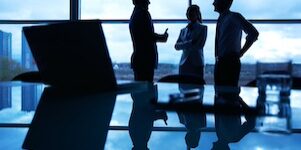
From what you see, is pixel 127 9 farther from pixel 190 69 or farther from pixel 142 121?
pixel 142 121

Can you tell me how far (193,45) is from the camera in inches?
115

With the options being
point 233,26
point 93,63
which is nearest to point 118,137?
point 93,63

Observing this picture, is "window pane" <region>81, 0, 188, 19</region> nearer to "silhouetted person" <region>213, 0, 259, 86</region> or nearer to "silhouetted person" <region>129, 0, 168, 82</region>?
"silhouetted person" <region>129, 0, 168, 82</region>

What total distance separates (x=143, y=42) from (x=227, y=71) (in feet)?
2.19

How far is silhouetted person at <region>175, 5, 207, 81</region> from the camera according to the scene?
2.90 m

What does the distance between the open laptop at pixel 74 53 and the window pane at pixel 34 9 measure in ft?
11.8

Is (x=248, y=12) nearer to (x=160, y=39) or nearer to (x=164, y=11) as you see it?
(x=164, y=11)

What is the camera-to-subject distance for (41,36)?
4.03 feet

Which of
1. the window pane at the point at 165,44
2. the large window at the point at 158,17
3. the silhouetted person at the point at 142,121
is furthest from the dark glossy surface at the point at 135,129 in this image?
the large window at the point at 158,17

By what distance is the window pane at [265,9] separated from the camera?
14.4ft

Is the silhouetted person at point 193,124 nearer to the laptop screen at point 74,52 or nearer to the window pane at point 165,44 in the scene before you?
the laptop screen at point 74,52

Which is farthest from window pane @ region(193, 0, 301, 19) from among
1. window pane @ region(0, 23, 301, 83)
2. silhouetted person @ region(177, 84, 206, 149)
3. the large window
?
silhouetted person @ region(177, 84, 206, 149)

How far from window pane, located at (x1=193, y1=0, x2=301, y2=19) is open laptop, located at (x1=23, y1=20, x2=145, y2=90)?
3365 millimetres

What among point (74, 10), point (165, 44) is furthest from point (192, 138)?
point (74, 10)
